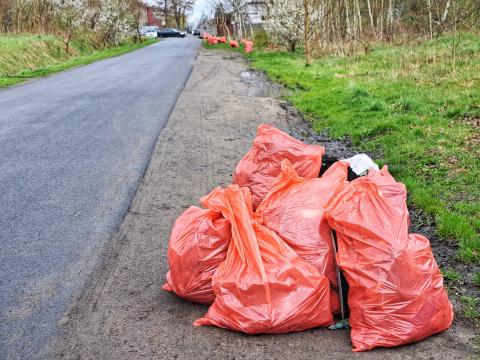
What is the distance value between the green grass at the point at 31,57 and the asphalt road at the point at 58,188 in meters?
5.89

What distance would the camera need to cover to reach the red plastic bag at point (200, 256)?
3.19m

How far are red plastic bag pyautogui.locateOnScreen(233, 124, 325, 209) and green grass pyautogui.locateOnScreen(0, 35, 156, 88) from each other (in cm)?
1241

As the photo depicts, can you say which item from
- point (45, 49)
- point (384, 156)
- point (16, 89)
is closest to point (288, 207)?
point (384, 156)

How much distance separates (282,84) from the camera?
14.5 meters

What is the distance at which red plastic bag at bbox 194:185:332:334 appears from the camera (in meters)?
2.86

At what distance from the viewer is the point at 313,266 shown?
9.89ft

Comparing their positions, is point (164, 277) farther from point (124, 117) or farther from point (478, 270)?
point (124, 117)

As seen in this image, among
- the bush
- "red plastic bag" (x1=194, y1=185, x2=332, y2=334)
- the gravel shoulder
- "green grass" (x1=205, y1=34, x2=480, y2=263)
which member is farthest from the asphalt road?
the bush

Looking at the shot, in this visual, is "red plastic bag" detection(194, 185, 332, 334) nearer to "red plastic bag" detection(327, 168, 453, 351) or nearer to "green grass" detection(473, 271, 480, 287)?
"red plastic bag" detection(327, 168, 453, 351)

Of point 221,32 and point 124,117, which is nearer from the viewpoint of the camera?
point 124,117

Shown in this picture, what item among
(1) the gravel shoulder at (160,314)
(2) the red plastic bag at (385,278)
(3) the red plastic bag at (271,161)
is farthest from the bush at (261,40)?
(2) the red plastic bag at (385,278)

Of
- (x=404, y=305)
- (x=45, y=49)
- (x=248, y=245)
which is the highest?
(x=45, y=49)

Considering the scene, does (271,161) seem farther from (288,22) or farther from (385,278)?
(288,22)

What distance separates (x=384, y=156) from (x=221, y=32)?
56549 mm
